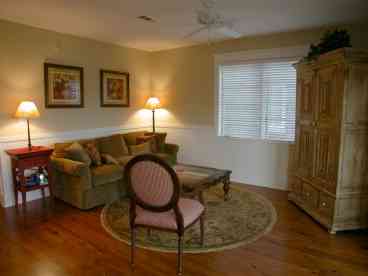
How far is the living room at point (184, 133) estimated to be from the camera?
2.78m

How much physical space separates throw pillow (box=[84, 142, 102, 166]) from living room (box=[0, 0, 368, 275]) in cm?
3

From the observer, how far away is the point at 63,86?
14.8 ft

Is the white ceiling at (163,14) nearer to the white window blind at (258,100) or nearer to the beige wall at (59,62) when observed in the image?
the beige wall at (59,62)

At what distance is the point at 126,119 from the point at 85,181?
218 centimetres

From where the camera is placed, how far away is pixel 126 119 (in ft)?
18.6

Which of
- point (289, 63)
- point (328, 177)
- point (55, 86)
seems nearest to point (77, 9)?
point (55, 86)

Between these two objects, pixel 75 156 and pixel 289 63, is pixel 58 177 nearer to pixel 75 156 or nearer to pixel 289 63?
pixel 75 156

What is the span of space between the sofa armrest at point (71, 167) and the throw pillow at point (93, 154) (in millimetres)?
379

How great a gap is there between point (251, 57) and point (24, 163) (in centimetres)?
380

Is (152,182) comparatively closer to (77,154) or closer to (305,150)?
(77,154)

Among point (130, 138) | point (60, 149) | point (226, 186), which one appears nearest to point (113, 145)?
point (130, 138)

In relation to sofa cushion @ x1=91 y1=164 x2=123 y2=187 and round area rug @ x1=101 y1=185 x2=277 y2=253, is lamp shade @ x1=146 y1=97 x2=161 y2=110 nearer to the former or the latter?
sofa cushion @ x1=91 y1=164 x2=123 y2=187

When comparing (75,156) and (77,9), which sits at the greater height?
(77,9)

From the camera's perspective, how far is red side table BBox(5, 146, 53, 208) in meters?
3.73
